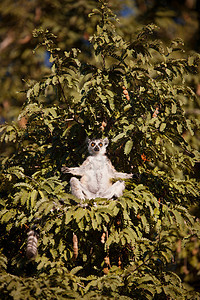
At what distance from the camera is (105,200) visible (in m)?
4.62

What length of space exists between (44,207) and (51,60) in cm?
202

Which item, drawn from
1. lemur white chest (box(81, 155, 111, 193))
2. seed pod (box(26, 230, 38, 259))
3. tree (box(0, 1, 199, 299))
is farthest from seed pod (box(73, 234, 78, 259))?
lemur white chest (box(81, 155, 111, 193))

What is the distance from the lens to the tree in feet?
13.5

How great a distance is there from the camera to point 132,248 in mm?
4977

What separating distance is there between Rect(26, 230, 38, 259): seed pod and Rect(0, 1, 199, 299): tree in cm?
9

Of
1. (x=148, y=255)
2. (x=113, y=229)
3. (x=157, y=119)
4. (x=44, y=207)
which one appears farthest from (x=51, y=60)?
(x=148, y=255)

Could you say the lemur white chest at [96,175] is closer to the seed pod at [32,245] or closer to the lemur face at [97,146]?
the lemur face at [97,146]

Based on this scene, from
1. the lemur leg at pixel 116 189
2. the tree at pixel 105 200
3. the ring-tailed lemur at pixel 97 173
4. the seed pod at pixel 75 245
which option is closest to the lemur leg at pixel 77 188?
the ring-tailed lemur at pixel 97 173

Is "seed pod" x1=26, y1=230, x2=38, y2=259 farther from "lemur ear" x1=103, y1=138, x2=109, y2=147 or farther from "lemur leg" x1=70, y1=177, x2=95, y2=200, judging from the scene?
"lemur ear" x1=103, y1=138, x2=109, y2=147

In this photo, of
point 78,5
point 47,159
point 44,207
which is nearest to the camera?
point 44,207

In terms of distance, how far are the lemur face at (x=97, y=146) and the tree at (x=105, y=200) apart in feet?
0.57

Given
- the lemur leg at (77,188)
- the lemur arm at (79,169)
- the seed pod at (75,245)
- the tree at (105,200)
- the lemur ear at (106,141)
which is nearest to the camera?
the tree at (105,200)

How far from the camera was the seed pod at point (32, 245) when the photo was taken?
167 inches

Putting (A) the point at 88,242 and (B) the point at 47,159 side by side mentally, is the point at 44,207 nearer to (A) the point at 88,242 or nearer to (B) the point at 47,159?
(A) the point at 88,242
